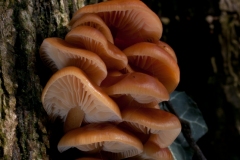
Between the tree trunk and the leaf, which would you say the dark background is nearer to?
the leaf

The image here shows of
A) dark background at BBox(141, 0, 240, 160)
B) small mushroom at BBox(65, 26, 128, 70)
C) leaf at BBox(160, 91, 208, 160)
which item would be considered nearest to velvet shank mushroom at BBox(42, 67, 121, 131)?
small mushroom at BBox(65, 26, 128, 70)

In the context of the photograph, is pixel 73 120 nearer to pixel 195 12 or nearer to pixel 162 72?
pixel 162 72

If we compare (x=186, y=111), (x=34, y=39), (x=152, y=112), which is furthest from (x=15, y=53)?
(x=186, y=111)

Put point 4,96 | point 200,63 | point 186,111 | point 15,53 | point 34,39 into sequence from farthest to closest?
point 200,63
point 186,111
point 34,39
point 15,53
point 4,96

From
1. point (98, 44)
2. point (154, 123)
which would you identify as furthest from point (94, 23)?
point (154, 123)

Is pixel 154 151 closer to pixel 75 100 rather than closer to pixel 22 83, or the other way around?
pixel 75 100

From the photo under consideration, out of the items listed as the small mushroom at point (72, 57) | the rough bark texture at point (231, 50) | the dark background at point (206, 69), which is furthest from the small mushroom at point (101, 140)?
the rough bark texture at point (231, 50)

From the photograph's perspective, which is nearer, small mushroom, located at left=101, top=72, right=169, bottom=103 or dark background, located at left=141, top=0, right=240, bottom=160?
small mushroom, located at left=101, top=72, right=169, bottom=103
